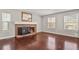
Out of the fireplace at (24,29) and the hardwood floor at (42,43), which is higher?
the fireplace at (24,29)

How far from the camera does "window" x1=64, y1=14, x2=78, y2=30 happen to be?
1875 millimetres

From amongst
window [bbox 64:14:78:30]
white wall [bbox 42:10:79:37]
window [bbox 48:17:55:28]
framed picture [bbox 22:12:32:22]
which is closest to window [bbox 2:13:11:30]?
framed picture [bbox 22:12:32:22]

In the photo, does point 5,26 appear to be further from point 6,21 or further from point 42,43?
point 42,43

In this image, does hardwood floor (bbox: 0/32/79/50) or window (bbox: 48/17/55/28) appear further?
window (bbox: 48/17/55/28)

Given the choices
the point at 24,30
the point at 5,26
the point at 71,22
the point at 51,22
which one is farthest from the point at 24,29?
the point at 71,22

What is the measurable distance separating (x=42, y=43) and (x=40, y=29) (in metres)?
0.32

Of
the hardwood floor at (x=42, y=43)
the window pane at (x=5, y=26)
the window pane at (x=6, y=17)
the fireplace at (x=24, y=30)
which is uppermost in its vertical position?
the window pane at (x=6, y=17)

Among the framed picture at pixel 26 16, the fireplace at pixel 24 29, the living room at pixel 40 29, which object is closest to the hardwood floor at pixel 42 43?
the living room at pixel 40 29

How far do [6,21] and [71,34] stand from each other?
1417 millimetres

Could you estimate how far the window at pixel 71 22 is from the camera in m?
1.88

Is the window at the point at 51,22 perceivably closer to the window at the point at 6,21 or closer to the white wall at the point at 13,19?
the white wall at the point at 13,19

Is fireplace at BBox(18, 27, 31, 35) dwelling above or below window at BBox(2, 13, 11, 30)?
below

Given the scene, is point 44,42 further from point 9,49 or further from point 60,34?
point 9,49

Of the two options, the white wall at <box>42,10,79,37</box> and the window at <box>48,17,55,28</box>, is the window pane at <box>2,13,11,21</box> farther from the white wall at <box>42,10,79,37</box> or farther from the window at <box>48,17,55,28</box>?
the window at <box>48,17,55,28</box>
